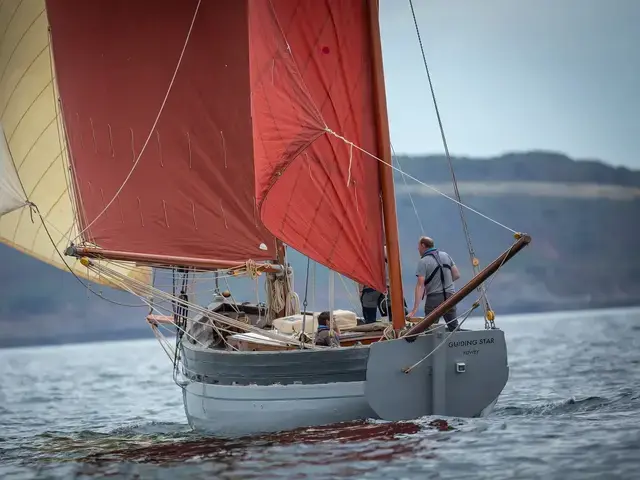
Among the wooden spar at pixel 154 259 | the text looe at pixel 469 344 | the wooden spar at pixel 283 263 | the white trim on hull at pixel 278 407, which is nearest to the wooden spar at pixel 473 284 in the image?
the text looe at pixel 469 344

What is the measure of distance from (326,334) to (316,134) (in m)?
3.44

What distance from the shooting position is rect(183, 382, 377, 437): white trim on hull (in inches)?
738

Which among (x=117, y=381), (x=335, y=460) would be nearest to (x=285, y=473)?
(x=335, y=460)

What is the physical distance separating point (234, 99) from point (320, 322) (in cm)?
529

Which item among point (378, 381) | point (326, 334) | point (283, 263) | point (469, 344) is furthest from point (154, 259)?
point (469, 344)

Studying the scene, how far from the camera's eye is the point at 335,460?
640 inches

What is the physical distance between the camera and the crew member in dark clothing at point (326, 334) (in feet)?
64.4

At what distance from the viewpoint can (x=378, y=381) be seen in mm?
18578

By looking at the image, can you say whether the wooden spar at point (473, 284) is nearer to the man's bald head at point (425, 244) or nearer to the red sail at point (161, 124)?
the man's bald head at point (425, 244)

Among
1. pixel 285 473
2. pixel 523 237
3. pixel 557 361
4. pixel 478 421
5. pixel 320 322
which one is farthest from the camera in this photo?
pixel 557 361

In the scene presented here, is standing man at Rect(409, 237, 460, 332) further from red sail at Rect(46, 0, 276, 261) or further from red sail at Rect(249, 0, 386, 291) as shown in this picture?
red sail at Rect(46, 0, 276, 261)

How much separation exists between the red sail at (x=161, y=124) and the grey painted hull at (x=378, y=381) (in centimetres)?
374

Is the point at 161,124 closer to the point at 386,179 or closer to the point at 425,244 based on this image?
the point at 386,179

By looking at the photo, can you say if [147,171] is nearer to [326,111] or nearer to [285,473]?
[326,111]
